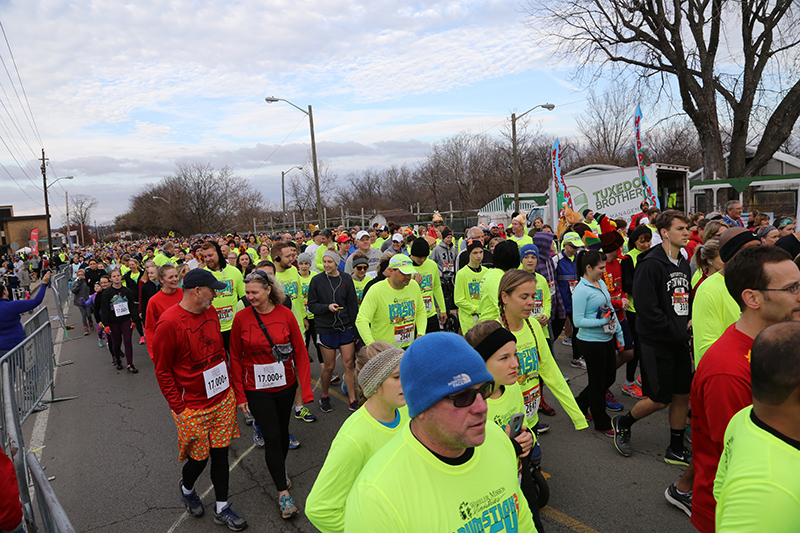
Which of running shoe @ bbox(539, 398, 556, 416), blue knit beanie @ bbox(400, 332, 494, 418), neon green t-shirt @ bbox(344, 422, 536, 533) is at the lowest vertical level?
running shoe @ bbox(539, 398, 556, 416)

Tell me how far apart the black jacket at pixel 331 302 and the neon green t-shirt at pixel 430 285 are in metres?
1.12

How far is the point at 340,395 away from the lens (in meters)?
6.95

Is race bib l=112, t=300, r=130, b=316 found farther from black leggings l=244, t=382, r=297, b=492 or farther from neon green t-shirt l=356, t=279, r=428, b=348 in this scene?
black leggings l=244, t=382, r=297, b=492

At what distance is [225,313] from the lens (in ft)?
22.2

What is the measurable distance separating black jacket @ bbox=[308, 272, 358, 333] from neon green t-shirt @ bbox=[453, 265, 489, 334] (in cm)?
136

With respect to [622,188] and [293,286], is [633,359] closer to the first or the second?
[293,286]

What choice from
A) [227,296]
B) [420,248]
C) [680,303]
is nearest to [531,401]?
[680,303]

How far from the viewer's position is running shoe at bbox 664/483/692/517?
3.65 m

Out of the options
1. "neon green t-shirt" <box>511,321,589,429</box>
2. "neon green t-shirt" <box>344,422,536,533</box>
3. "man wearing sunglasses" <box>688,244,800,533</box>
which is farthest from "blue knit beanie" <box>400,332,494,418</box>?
"neon green t-shirt" <box>511,321,589,429</box>

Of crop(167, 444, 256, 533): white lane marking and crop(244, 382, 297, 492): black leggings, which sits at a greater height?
crop(244, 382, 297, 492): black leggings

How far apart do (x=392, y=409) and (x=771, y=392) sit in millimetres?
1630

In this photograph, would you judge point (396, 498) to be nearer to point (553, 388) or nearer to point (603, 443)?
point (553, 388)

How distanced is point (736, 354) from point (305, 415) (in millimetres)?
4929

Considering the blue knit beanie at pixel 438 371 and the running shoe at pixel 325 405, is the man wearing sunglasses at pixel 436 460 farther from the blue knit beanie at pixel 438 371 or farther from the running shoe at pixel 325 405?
the running shoe at pixel 325 405
